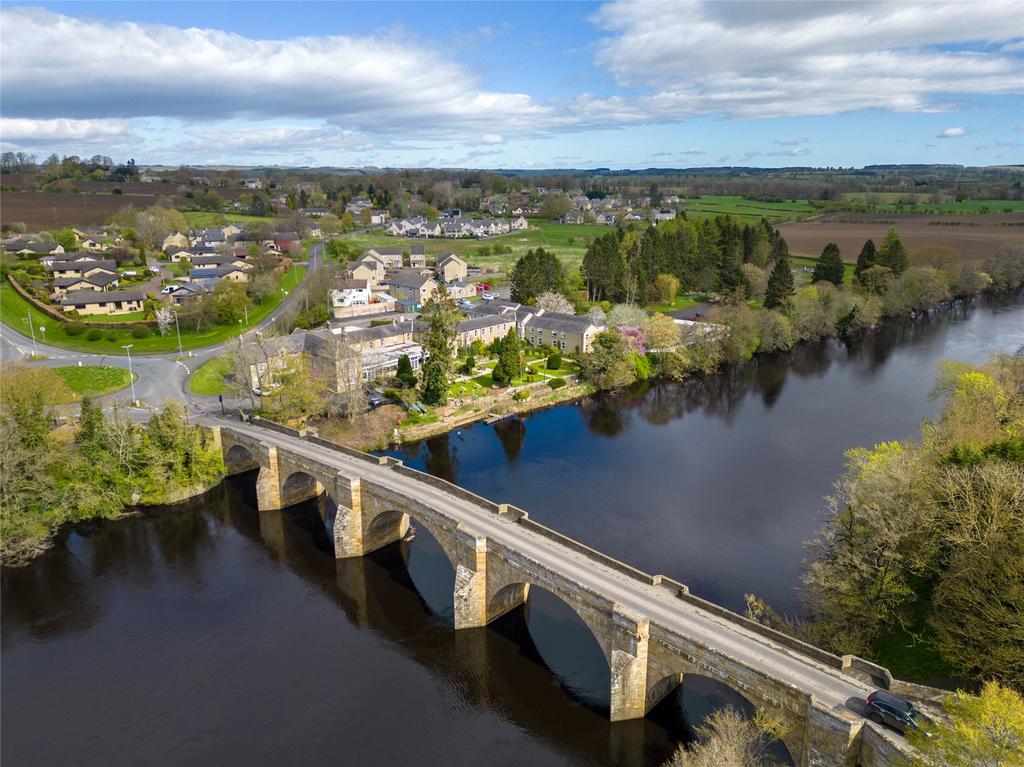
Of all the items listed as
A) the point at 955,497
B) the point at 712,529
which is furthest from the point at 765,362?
the point at 955,497

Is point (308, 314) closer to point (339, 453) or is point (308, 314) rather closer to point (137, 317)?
point (137, 317)

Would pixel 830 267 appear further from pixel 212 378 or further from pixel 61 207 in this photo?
pixel 61 207

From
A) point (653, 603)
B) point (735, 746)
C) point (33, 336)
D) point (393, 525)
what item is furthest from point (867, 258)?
point (33, 336)

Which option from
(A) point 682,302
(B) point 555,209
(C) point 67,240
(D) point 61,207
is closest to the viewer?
(A) point 682,302

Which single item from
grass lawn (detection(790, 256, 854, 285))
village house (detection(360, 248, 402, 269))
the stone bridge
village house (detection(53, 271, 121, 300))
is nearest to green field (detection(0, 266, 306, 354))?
village house (detection(53, 271, 121, 300))

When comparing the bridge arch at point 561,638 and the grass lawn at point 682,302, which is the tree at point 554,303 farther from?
the bridge arch at point 561,638

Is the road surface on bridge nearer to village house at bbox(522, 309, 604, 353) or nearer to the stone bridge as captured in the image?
the stone bridge
